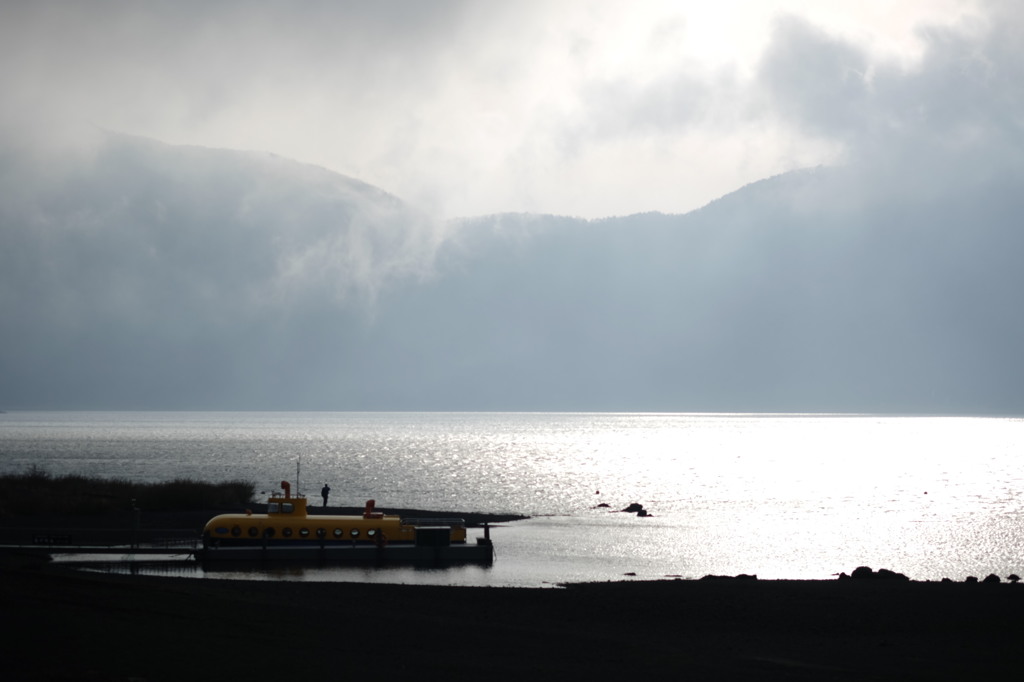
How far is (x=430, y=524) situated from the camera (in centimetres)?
5375

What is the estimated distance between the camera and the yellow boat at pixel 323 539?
1775 inches

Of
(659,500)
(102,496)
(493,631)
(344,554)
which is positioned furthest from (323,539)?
(659,500)

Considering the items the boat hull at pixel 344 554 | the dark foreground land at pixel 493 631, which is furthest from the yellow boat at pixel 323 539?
the dark foreground land at pixel 493 631

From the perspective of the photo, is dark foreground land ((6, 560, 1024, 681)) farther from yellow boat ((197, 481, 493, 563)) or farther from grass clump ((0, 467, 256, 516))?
grass clump ((0, 467, 256, 516))

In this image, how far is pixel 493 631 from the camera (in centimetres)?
2873

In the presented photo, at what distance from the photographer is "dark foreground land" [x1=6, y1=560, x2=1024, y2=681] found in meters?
21.6

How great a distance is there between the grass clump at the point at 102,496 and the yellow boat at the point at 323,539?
18.2 metres

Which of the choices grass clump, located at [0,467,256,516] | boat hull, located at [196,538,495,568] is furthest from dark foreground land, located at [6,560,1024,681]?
grass clump, located at [0,467,256,516]

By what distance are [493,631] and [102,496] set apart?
155 feet

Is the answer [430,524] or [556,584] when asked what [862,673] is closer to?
[556,584]

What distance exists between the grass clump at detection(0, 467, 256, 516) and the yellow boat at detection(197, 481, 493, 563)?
59.8 feet

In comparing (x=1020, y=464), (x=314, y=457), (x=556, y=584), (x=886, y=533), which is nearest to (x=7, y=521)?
(x=556, y=584)

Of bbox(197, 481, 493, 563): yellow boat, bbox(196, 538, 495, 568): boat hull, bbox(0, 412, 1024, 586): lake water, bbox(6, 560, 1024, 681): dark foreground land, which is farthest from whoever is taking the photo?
bbox(0, 412, 1024, 586): lake water

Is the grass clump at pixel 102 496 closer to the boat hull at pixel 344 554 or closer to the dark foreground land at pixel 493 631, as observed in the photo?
the boat hull at pixel 344 554
